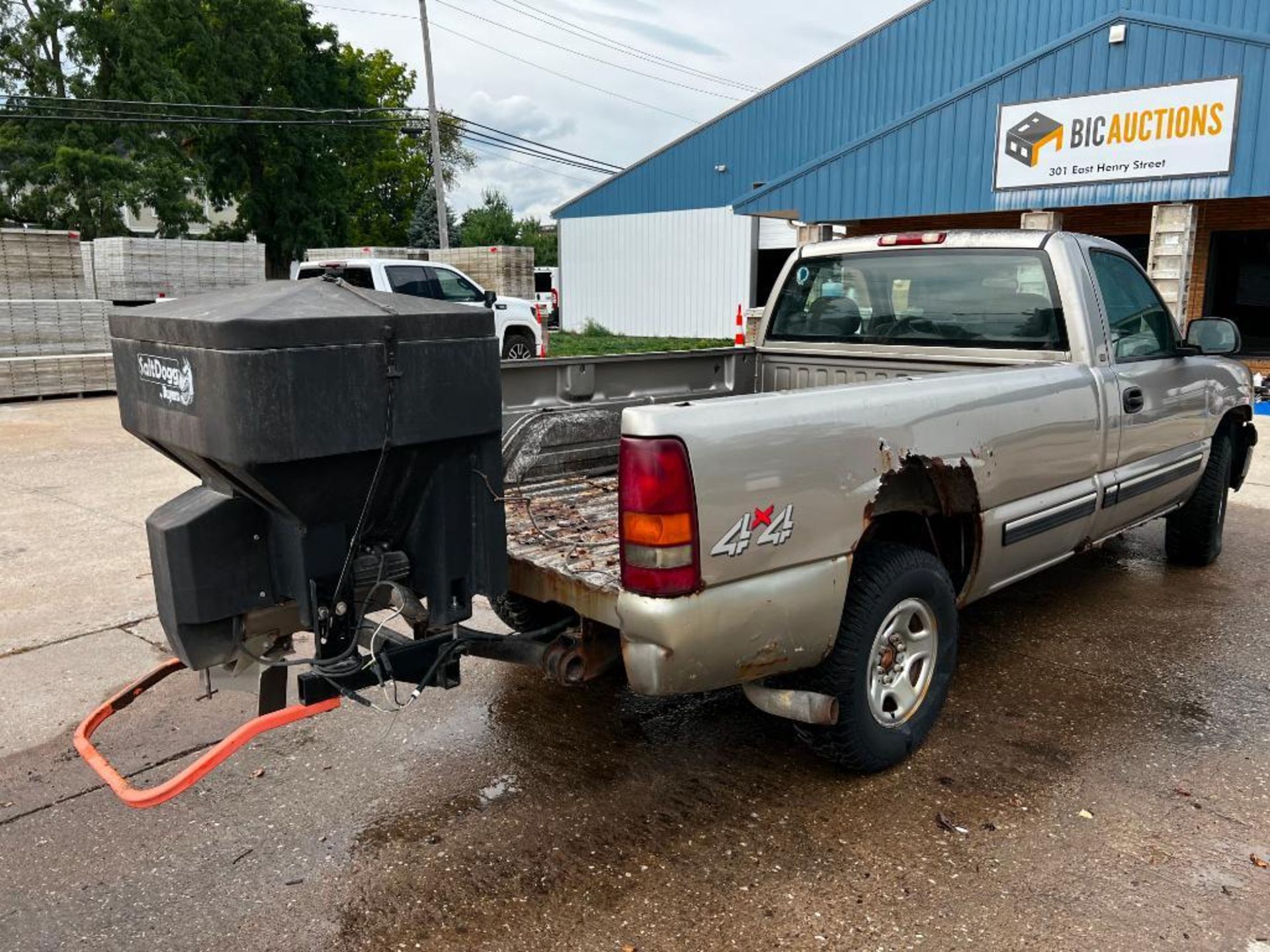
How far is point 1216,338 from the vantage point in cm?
529

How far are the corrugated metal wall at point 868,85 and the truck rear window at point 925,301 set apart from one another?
11.9 meters

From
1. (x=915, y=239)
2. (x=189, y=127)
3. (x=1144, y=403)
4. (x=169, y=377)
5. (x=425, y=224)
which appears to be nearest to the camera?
(x=169, y=377)

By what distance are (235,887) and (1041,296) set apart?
3939mm

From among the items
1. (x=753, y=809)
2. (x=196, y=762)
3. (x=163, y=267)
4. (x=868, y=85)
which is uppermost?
(x=868, y=85)

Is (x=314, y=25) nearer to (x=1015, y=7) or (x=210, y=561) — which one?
(x=1015, y=7)

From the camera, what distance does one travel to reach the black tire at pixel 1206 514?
5957 millimetres

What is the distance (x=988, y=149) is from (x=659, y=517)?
15.9 metres

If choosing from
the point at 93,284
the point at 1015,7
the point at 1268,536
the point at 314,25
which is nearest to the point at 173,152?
the point at 314,25

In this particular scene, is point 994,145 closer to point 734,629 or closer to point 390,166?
point 734,629

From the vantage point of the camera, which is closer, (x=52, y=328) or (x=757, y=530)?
(x=757, y=530)

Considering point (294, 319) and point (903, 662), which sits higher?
point (294, 319)

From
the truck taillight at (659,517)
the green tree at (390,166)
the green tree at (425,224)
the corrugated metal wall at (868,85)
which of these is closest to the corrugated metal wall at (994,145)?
the corrugated metal wall at (868,85)

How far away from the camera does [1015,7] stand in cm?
1800

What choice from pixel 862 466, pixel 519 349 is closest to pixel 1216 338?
pixel 862 466
